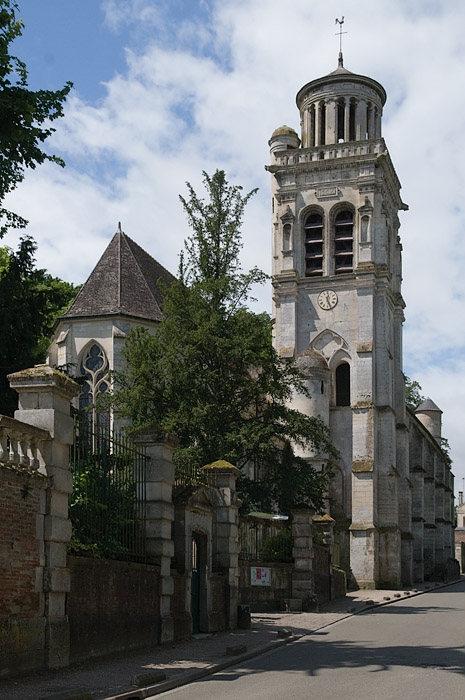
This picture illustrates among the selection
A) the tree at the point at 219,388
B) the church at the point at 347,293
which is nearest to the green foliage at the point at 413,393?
the church at the point at 347,293

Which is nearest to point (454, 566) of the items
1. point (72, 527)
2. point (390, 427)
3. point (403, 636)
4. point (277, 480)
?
point (390, 427)

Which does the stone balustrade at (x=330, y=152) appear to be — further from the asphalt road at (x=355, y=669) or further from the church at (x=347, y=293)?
the asphalt road at (x=355, y=669)

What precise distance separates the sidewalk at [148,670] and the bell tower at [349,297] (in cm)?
2481

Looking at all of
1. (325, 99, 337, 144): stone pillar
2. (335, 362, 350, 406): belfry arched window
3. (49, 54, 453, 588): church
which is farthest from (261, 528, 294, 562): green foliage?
(325, 99, 337, 144): stone pillar

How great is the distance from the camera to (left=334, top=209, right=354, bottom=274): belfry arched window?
4875cm

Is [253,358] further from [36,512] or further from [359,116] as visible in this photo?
[359,116]

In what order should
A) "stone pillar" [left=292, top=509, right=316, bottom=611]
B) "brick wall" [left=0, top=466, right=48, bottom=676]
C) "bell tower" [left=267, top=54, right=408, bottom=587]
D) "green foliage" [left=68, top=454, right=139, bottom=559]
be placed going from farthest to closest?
"bell tower" [left=267, top=54, right=408, bottom=587] → "stone pillar" [left=292, top=509, right=316, bottom=611] → "green foliage" [left=68, top=454, right=139, bottom=559] → "brick wall" [left=0, top=466, right=48, bottom=676]

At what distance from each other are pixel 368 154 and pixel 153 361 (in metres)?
21.8

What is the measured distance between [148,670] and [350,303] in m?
36.0

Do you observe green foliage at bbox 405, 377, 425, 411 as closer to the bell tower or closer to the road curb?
the bell tower

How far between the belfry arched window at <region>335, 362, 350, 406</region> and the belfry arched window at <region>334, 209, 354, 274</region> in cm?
489

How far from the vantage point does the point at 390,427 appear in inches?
1825

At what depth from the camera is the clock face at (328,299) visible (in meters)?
48.2

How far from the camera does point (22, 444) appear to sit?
12617mm
